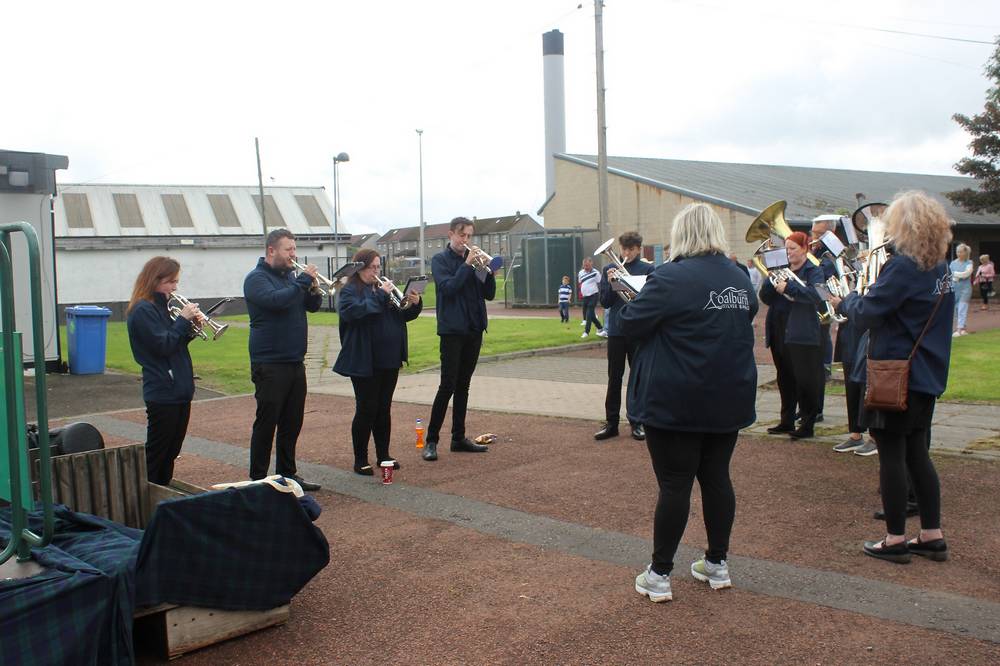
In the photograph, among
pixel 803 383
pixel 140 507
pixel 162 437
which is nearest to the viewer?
pixel 140 507

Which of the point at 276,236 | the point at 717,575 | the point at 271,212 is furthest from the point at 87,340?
the point at 271,212

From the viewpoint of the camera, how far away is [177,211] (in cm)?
4072

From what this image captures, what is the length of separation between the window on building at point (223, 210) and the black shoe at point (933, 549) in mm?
39142

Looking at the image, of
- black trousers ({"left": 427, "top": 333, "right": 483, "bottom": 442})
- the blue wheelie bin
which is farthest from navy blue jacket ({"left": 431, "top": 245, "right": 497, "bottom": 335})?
the blue wheelie bin

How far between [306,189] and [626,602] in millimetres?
41842

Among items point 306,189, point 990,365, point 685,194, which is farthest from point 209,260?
point 990,365

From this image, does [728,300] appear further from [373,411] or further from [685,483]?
[373,411]

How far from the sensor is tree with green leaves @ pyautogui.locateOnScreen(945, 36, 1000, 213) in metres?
28.8

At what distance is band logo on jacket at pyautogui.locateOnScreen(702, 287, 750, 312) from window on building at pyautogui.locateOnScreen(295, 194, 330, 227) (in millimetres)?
38955

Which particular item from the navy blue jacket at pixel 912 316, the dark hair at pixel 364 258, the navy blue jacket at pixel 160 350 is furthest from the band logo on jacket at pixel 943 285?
the navy blue jacket at pixel 160 350

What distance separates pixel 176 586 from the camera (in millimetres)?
3883

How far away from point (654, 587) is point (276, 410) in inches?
129

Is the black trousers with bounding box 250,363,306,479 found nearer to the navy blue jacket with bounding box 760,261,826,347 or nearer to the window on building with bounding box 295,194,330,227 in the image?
the navy blue jacket with bounding box 760,261,826,347

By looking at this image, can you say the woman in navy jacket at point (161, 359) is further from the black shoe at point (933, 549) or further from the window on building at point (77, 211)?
the window on building at point (77, 211)
